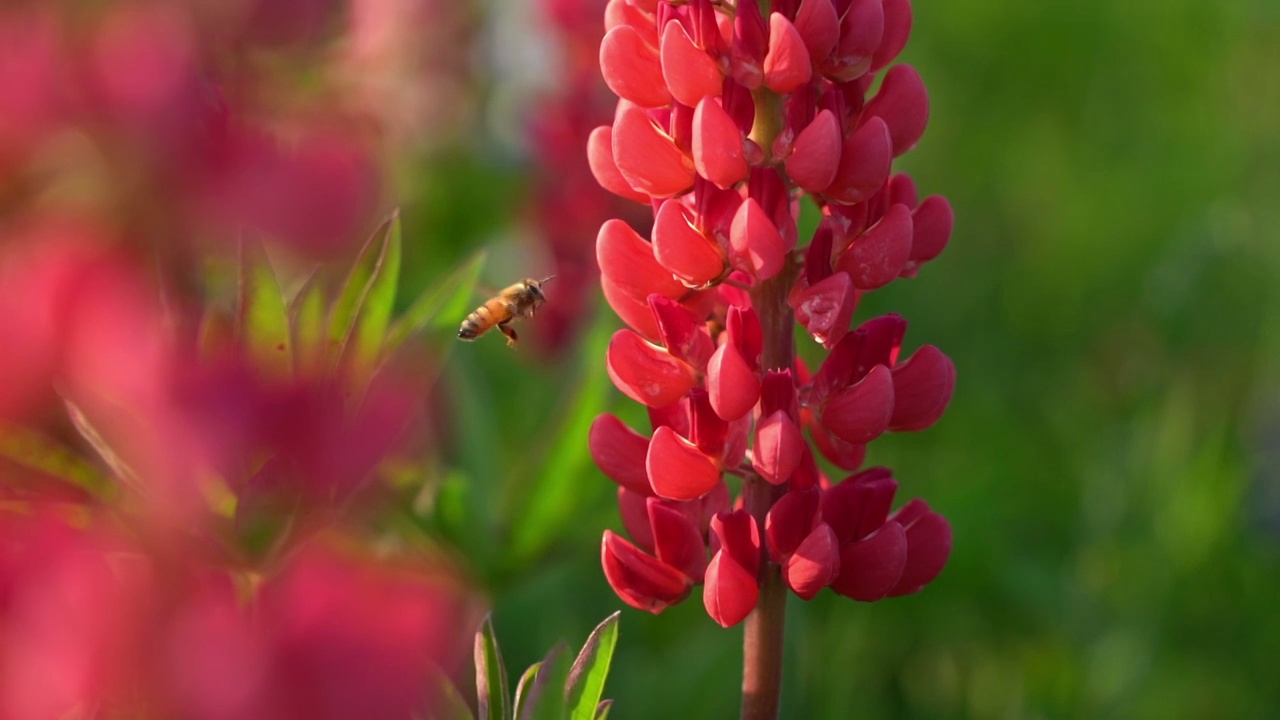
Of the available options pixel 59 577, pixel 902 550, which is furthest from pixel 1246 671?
pixel 59 577

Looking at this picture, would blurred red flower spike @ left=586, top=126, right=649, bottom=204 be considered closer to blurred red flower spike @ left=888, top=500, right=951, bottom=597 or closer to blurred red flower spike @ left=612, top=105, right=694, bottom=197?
blurred red flower spike @ left=612, top=105, right=694, bottom=197

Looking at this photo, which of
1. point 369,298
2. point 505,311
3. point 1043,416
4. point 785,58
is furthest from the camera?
point 1043,416

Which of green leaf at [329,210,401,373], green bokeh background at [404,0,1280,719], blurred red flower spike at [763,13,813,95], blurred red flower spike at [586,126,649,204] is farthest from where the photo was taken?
green bokeh background at [404,0,1280,719]

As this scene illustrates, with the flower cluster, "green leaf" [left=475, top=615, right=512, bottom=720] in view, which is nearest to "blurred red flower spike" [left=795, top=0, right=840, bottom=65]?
the flower cluster

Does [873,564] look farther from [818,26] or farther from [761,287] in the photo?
[818,26]

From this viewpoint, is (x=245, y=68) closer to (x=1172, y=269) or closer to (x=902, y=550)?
(x=902, y=550)

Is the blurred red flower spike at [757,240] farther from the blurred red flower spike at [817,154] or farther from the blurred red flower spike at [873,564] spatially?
the blurred red flower spike at [873,564]

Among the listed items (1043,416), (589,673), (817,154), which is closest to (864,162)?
(817,154)
